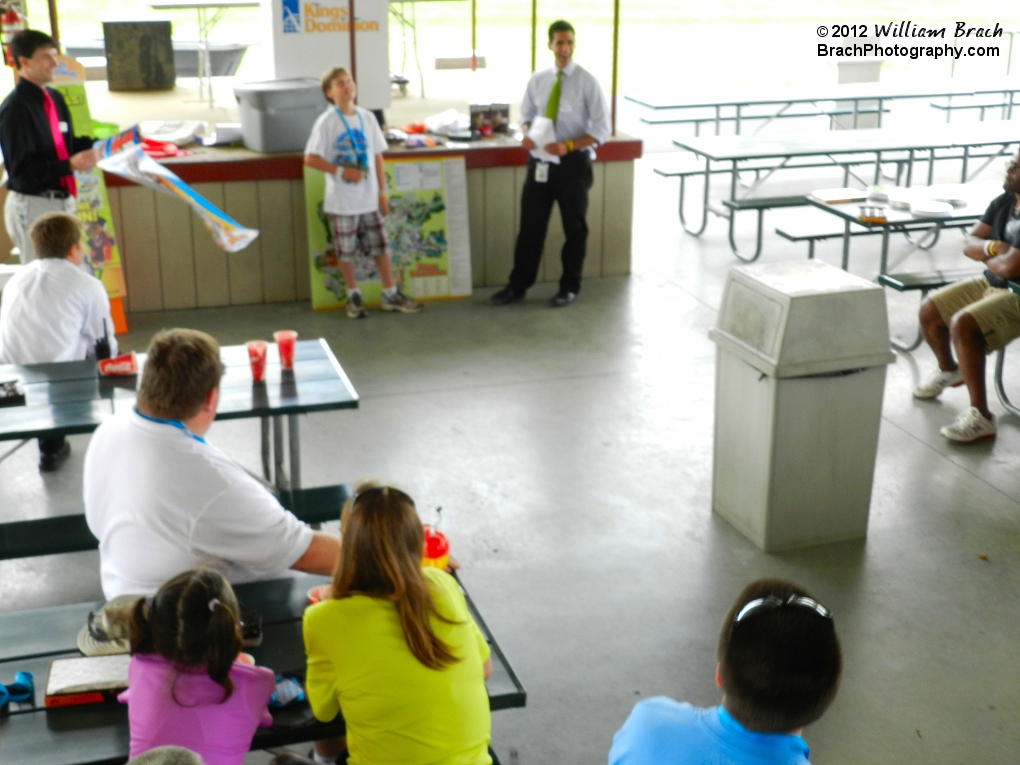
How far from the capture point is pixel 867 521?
4.68m

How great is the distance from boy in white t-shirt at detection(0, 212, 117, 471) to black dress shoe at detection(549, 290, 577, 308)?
3.57 m

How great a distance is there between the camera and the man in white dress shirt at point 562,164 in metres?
7.40

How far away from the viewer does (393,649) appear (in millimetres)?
2451

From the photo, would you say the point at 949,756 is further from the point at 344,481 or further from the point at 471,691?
→ the point at 344,481

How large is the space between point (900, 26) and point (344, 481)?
19405 millimetres

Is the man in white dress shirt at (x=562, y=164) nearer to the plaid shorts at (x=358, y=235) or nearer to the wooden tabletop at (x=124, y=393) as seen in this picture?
the plaid shorts at (x=358, y=235)

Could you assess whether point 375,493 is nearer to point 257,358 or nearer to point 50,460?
point 257,358

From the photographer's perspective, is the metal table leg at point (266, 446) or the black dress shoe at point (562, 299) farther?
the black dress shoe at point (562, 299)

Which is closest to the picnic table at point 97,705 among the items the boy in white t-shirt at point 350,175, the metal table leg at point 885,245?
the boy in white t-shirt at point 350,175

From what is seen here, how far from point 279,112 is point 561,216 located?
1909 millimetres

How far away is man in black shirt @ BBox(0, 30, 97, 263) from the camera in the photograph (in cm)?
581

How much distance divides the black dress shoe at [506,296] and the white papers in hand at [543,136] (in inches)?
34.7

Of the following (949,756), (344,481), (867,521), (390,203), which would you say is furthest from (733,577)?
(390,203)

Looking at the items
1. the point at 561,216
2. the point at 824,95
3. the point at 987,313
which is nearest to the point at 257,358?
the point at 987,313
